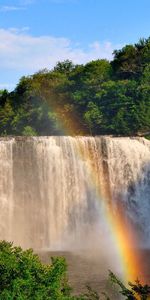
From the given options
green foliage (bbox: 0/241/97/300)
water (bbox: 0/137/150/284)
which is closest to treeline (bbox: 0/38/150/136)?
water (bbox: 0/137/150/284)

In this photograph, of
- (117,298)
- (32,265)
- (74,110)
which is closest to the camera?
(32,265)

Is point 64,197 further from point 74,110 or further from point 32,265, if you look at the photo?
point 74,110

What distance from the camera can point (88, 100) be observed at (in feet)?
171

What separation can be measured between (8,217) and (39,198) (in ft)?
6.84

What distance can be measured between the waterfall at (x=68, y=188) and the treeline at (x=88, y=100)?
16005 millimetres

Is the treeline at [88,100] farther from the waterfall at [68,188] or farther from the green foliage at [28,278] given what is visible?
the green foliage at [28,278]

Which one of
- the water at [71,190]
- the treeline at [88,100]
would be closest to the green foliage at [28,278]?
the water at [71,190]

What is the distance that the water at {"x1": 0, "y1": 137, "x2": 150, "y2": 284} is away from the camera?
28.3 meters

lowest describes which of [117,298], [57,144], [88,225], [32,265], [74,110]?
[117,298]

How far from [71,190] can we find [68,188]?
0.72 feet

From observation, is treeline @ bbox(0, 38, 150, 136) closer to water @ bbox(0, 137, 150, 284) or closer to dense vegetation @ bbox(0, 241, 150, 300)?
water @ bbox(0, 137, 150, 284)

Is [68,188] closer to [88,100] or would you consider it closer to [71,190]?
[71,190]

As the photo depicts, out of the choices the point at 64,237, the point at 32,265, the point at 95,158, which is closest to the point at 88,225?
the point at 64,237

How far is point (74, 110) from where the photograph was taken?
52875 mm
